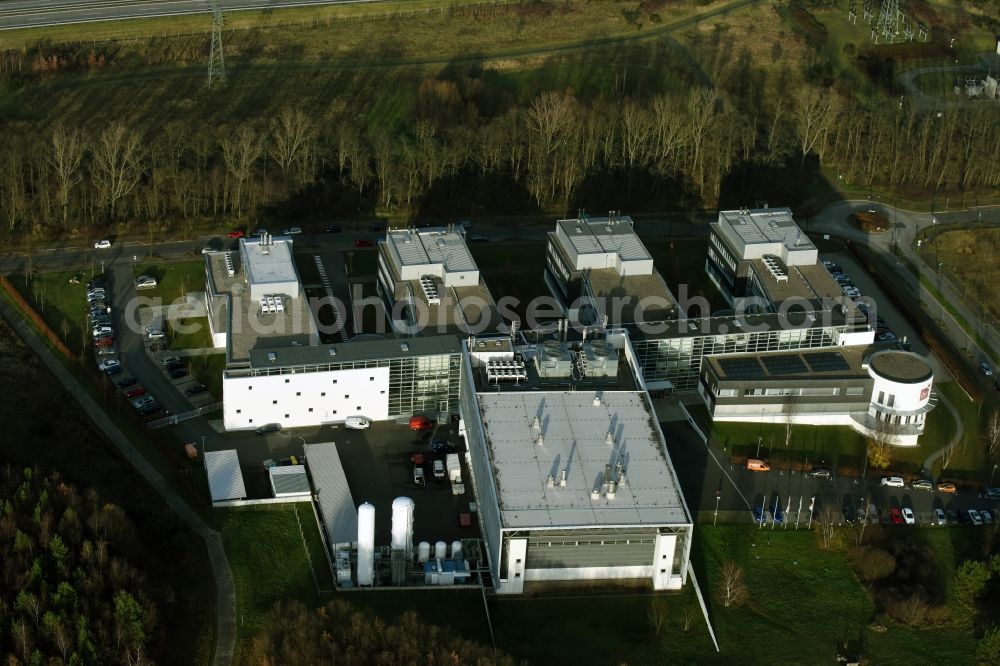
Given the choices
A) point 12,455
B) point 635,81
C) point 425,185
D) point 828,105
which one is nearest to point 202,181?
point 425,185

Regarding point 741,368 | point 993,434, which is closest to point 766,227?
point 741,368

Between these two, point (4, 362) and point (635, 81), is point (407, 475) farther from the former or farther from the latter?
point (635, 81)

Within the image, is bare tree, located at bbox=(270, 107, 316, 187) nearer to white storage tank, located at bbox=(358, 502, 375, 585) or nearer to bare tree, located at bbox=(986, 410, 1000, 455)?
white storage tank, located at bbox=(358, 502, 375, 585)

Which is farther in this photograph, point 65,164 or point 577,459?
point 65,164

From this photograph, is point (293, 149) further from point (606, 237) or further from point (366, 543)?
point (366, 543)

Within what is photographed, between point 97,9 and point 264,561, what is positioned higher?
point 97,9

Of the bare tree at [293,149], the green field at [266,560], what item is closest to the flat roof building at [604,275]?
the bare tree at [293,149]

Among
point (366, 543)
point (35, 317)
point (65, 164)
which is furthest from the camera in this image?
point (65, 164)

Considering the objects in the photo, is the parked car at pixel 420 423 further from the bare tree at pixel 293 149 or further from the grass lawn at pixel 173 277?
the bare tree at pixel 293 149
